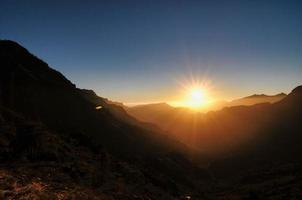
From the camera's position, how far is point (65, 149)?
90.8 feet

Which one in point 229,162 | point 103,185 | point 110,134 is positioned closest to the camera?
point 103,185

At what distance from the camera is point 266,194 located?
45.2m

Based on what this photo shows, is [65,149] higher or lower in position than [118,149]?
lower

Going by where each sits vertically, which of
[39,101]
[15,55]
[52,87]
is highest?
[15,55]

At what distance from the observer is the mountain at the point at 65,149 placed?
18328 millimetres

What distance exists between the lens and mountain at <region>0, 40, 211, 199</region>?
18328 mm

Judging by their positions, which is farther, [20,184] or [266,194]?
[266,194]

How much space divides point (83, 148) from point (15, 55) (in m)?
43.9

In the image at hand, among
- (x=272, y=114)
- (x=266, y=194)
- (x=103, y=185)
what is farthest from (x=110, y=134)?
(x=272, y=114)

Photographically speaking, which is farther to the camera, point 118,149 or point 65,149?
point 118,149

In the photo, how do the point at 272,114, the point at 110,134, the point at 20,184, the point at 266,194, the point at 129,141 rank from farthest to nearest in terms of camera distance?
1. the point at 272,114
2. the point at 129,141
3. the point at 110,134
4. the point at 266,194
5. the point at 20,184

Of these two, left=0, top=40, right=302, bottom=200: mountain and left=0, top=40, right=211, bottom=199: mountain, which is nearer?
left=0, top=40, right=211, bottom=199: mountain

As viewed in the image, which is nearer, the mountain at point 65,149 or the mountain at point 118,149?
the mountain at point 65,149

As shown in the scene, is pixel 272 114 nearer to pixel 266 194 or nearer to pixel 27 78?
pixel 266 194
